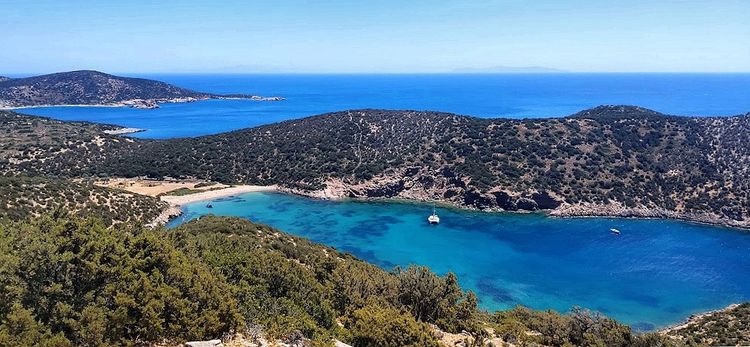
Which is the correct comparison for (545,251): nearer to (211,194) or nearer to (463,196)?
(463,196)

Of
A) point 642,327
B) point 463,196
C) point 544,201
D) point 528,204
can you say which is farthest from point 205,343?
point 544,201

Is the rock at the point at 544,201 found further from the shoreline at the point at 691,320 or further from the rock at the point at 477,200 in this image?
the shoreline at the point at 691,320

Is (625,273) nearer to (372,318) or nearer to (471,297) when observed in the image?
(471,297)

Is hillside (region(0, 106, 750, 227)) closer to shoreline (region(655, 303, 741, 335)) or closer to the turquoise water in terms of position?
the turquoise water

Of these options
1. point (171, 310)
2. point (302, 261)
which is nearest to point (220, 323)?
point (171, 310)

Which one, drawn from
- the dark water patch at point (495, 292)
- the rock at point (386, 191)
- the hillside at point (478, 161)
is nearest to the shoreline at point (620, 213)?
the hillside at point (478, 161)

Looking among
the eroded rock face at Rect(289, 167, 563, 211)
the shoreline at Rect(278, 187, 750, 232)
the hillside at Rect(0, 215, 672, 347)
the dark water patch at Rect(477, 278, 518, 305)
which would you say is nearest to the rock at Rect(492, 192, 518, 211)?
the eroded rock face at Rect(289, 167, 563, 211)
